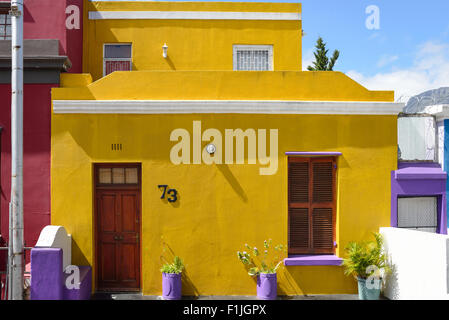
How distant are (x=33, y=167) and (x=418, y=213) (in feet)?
27.4

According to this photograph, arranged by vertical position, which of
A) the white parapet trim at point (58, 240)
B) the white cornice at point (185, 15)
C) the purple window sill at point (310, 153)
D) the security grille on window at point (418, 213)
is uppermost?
the white cornice at point (185, 15)

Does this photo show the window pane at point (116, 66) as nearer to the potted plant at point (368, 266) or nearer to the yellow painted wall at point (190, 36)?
the yellow painted wall at point (190, 36)

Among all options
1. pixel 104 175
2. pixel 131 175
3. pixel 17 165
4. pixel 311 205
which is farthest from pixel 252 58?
pixel 17 165

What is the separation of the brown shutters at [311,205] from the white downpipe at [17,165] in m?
5.15

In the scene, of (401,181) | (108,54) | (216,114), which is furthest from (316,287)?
(108,54)

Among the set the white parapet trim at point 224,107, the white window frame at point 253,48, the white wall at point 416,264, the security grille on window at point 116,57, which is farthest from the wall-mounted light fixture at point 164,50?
the white wall at point 416,264

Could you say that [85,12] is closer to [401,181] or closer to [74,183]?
[74,183]

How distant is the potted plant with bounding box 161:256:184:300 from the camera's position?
6.91 metres

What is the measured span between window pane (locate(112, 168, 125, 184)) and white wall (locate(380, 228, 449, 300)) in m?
5.64

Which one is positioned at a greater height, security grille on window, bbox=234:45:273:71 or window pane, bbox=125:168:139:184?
security grille on window, bbox=234:45:273:71

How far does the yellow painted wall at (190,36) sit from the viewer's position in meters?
10.6

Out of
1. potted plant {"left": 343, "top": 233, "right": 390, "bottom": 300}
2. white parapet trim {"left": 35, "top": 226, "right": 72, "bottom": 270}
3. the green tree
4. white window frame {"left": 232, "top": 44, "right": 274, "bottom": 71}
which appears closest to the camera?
white parapet trim {"left": 35, "top": 226, "right": 72, "bottom": 270}

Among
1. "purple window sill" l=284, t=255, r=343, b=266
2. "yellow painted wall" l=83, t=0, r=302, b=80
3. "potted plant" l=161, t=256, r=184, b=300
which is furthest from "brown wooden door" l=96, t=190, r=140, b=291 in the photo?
"yellow painted wall" l=83, t=0, r=302, b=80

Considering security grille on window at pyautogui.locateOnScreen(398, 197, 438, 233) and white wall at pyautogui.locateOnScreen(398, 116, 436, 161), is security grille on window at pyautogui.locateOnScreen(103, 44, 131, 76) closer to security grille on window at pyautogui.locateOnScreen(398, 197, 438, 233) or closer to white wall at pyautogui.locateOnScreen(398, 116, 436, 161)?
white wall at pyautogui.locateOnScreen(398, 116, 436, 161)
